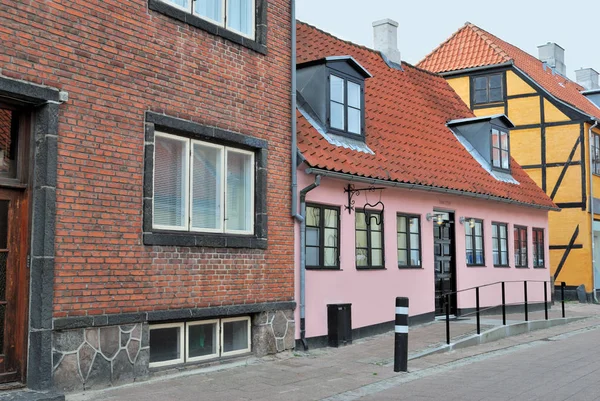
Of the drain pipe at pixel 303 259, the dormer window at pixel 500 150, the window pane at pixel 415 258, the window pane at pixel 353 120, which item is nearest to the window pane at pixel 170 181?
the drain pipe at pixel 303 259

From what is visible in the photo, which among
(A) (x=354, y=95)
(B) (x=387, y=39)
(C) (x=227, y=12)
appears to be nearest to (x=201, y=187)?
(C) (x=227, y=12)

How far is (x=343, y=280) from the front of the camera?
12.9m

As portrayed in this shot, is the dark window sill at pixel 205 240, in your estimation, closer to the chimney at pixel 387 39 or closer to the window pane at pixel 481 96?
the chimney at pixel 387 39

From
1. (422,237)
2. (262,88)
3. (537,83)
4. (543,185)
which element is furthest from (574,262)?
(262,88)

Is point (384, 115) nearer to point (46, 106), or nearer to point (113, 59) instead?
point (113, 59)

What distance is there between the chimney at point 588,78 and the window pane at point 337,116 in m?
27.5

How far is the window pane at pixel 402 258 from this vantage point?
48.7 ft

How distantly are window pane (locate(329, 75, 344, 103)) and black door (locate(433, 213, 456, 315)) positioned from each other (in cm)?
413

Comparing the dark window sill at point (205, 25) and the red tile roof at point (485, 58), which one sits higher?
the red tile roof at point (485, 58)

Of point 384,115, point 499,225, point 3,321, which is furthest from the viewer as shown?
point 499,225

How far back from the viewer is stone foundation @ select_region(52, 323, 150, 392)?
770cm

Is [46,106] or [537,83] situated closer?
[46,106]

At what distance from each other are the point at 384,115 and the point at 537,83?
12.5m

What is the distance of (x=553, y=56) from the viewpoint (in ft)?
110
